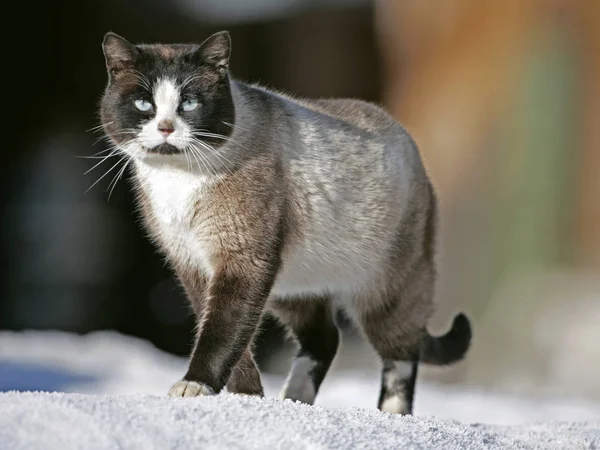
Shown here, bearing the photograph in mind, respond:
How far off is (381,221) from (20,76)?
3508 mm

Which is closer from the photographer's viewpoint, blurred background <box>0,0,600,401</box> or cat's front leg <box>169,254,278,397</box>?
cat's front leg <box>169,254,278,397</box>

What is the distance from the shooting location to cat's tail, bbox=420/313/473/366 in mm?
3064

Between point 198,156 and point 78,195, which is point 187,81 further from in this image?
point 78,195

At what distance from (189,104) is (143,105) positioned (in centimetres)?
11

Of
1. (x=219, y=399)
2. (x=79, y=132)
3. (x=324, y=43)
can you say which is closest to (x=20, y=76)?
(x=79, y=132)

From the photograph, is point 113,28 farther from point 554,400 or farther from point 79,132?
point 554,400

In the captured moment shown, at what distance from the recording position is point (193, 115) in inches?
88.3

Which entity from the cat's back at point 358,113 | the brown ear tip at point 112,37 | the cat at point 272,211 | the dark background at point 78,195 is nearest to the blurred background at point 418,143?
the dark background at point 78,195

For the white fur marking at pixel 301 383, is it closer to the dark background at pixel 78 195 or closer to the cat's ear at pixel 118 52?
the cat's ear at pixel 118 52

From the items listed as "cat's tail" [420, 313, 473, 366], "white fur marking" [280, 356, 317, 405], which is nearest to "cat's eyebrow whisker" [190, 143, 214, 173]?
"white fur marking" [280, 356, 317, 405]

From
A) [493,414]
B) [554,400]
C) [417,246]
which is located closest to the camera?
[417,246]

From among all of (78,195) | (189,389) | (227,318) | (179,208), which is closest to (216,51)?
(179,208)

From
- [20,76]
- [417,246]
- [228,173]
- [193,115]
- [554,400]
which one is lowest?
[554,400]

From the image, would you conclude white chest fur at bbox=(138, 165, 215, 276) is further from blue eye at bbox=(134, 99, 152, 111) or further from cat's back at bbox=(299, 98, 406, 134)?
cat's back at bbox=(299, 98, 406, 134)
